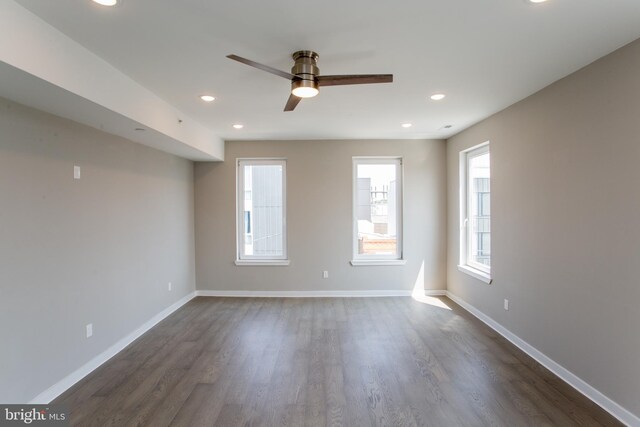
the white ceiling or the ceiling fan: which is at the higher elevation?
the white ceiling

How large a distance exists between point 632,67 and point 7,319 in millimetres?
4392

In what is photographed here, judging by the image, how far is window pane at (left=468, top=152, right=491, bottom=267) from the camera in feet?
13.8

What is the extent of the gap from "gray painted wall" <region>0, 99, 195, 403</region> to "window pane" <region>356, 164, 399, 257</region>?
2.97 m

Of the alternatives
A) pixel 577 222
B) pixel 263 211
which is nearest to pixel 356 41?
pixel 577 222

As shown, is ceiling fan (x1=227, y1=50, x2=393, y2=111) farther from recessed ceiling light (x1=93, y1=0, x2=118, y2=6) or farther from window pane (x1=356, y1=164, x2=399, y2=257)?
window pane (x1=356, y1=164, x2=399, y2=257)

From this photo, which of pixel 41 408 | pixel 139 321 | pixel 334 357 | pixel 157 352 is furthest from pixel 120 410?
pixel 334 357

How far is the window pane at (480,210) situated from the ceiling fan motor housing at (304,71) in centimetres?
279

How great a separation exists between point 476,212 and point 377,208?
1.47 m

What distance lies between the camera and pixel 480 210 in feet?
14.4

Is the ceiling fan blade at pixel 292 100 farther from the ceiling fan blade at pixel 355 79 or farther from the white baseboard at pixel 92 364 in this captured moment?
the white baseboard at pixel 92 364

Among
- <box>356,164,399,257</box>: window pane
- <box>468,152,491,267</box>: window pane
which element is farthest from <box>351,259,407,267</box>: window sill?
<box>468,152,491,267</box>: window pane

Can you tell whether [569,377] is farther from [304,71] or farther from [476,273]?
[304,71]

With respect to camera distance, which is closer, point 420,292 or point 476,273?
point 476,273
